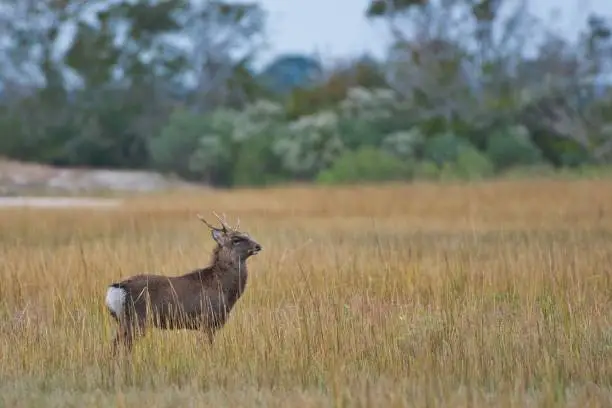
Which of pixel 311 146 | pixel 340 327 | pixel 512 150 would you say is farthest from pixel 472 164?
pixel 340 327

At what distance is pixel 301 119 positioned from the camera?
3841 cm

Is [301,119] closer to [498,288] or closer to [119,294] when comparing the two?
[498,288]

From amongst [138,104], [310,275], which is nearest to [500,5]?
[138,104]

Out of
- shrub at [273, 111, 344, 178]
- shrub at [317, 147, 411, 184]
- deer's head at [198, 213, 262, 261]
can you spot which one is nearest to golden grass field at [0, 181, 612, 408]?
deer's head at [198, 213, 262, 261]

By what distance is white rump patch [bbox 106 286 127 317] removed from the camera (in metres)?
6.96

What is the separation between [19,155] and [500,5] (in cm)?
2010

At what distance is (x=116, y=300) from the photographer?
6957 millimetres

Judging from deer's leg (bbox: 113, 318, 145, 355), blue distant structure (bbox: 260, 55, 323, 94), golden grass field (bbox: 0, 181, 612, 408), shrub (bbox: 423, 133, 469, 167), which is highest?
blue distant structure (bbox: 260, 55, 323, 94)

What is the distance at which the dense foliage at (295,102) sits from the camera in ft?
119

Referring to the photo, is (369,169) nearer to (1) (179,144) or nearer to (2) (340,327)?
(1) (179,144)

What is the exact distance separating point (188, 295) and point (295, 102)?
3525 centimetres

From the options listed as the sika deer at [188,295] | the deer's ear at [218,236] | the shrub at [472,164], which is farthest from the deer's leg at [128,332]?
the shrub at [472,164]

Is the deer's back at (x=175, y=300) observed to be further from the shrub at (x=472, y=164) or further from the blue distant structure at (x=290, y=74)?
the blue distant structure at (x=290, y=74)

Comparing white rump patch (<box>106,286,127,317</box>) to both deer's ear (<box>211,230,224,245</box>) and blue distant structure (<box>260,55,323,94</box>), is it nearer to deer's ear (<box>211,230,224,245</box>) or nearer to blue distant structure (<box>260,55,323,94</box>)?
deer's ear (<box>211,230,224,245</box>)
